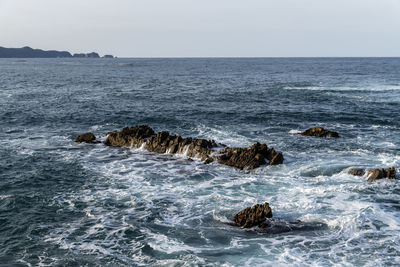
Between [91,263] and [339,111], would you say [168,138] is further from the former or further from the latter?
[339,111]

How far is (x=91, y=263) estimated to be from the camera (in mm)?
16641

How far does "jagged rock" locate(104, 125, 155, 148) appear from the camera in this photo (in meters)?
35.6

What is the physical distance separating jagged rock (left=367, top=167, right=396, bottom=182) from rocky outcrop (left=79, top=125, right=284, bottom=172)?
6527mm

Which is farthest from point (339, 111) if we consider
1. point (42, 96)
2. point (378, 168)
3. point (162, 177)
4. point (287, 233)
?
point (42, 96)

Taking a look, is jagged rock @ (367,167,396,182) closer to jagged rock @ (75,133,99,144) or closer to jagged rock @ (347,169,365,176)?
jagged rock @ (347,169,365,176)

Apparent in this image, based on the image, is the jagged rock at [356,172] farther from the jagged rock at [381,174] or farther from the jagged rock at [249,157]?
the jagged rock at [249,157]

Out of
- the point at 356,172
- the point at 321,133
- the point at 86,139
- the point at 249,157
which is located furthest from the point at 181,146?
the point at 321,133

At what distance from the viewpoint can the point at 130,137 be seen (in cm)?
3609

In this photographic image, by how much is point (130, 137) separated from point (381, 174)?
21.0 m

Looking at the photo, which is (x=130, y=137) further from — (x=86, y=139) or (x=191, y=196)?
(x=191, y=196)

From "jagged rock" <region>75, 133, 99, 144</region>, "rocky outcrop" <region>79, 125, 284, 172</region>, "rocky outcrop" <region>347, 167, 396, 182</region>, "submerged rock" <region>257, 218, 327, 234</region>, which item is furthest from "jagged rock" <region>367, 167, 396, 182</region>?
"jagged rock" <region>75, 133, 99, 144</region>

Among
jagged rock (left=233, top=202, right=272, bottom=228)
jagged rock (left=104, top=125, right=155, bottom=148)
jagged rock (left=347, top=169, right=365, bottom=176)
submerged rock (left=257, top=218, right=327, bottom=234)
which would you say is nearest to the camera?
submerged rock (left=257, top=218, right=327, bottom=234)

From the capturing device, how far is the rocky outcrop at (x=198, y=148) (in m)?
29.8

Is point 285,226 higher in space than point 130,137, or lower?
lower
